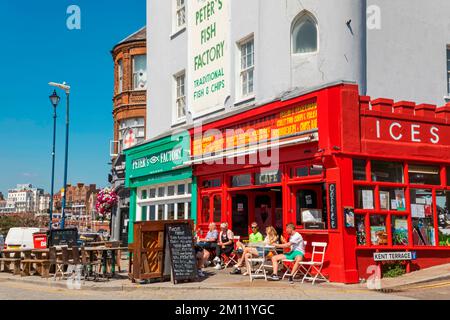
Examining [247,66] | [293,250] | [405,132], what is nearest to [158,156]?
[247,66]

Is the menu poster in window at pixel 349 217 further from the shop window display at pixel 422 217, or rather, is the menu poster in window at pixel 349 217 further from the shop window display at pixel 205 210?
the shop window display at pixel 205 210

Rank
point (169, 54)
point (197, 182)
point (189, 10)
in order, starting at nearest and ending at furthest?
point (197, 182) → point (189, 10) → point (169, 54)

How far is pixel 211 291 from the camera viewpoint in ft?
39.6

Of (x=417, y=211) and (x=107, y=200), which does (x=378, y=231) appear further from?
(x=107, y=200)

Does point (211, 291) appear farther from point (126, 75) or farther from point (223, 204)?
point (126, 75)

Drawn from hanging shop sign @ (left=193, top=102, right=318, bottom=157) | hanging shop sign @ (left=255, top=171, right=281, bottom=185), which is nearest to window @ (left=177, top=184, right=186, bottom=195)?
hanging shop sign @ (left=193, top=102, right=318, bottom=157)

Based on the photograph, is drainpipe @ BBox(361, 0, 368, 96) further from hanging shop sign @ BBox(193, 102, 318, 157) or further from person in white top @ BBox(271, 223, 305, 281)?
person in white top @ BBox(271, 223, 305, 281)

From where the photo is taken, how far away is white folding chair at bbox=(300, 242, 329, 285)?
1304cm

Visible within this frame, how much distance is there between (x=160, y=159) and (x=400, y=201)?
10054 millimetres

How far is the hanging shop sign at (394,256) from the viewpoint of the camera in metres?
13.4

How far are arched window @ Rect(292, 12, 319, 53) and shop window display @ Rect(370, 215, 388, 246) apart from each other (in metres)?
5.03
